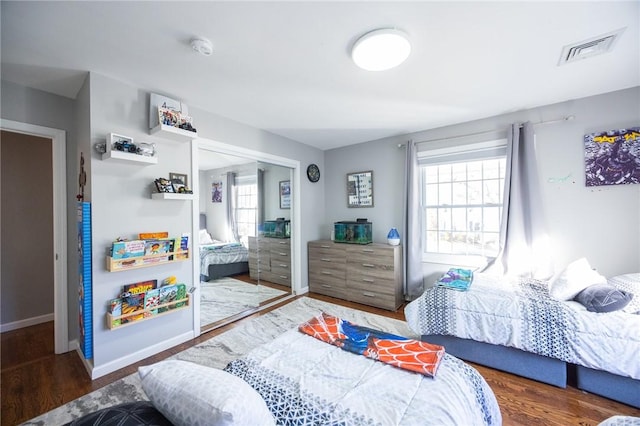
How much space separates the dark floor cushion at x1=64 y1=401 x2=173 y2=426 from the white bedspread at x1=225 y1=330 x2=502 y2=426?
0.40m

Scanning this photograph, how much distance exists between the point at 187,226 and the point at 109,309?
2.89 ft

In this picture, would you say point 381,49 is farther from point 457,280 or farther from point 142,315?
point 142,315

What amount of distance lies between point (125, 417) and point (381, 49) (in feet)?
7.05

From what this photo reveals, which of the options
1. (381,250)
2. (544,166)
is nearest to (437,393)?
(381,250)

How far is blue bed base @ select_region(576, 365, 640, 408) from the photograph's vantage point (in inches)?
63.4

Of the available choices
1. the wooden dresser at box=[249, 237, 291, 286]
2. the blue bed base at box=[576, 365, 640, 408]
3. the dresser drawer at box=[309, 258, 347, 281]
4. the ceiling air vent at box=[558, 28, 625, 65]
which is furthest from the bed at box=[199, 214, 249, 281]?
the ceiling air vent at box=[558, 28, 625, 65]

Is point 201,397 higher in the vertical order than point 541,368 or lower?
higher

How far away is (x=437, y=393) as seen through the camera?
1036 mm

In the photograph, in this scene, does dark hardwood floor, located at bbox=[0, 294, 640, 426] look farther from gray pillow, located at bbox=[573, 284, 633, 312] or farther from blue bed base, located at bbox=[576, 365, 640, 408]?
gray pillow, located at bbox=[573, 284, 633, 312]

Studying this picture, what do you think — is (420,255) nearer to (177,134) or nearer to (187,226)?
(187,226)

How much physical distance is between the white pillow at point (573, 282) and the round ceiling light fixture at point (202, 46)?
10.2 feet

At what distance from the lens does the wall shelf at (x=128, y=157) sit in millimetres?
1897

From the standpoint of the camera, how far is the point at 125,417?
0.74 metres

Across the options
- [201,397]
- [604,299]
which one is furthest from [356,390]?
[604,299]
